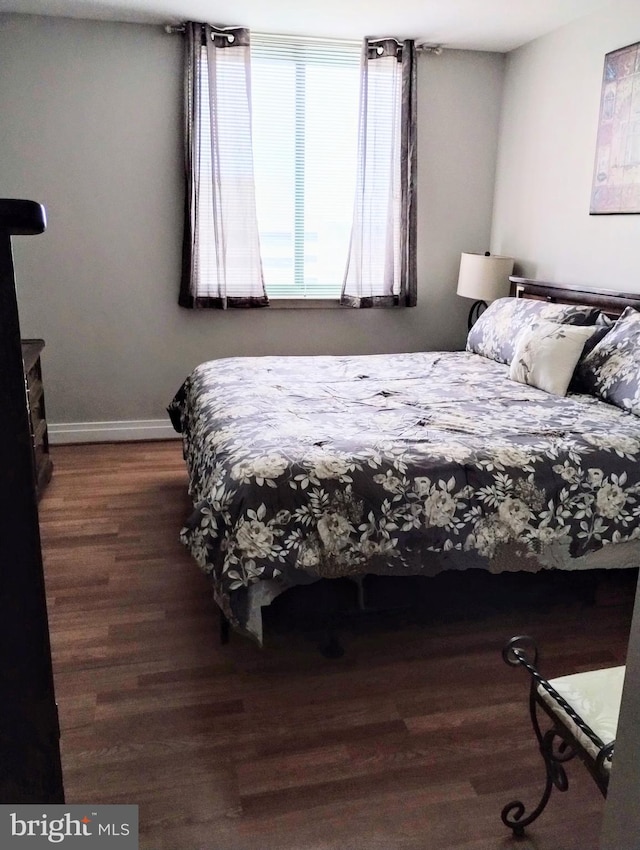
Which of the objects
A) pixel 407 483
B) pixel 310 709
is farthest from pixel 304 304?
pixel 310 709

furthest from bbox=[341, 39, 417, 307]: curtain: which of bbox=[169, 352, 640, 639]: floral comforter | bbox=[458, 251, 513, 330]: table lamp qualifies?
bbox=[169, 352, 640, 639]: floral comforter

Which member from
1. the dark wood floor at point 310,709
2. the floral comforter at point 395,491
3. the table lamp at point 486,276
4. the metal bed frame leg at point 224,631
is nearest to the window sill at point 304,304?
the table lamp at point 486,276

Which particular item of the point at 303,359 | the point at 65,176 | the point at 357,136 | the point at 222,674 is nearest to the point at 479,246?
the point at 357,136

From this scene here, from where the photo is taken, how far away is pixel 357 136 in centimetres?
416

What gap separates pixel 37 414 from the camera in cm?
346

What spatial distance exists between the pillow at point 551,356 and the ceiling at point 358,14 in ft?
5.71

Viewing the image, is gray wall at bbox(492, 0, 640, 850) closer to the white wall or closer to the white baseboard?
the white wall

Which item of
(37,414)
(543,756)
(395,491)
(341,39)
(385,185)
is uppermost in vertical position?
(341,39)

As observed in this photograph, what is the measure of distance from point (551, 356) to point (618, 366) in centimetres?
29

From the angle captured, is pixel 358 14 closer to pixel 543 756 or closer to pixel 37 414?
pixel 37 414

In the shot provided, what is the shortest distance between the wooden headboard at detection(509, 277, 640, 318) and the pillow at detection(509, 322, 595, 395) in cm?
33

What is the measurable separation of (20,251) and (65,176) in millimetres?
518

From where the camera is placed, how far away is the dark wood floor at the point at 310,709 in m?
1.58

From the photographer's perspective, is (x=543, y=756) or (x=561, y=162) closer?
(x=543, y=756)
